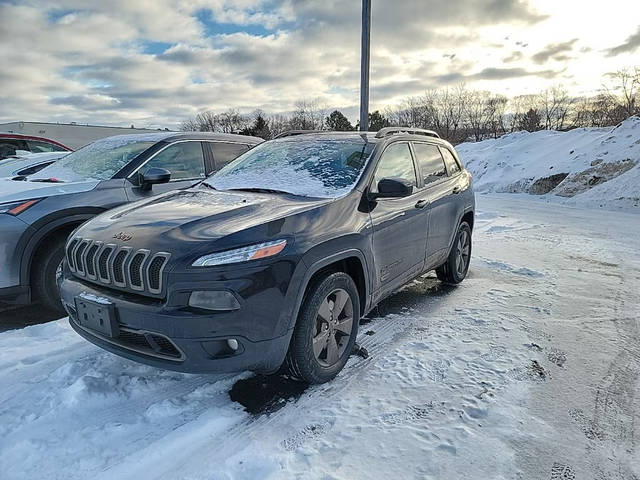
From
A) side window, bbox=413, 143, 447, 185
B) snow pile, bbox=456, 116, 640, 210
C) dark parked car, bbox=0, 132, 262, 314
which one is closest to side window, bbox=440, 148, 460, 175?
side window, bbox=413, 143, 447, 185

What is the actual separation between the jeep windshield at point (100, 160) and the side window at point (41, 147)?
557 centimetres

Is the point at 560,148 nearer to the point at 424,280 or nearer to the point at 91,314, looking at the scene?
the point at 424,280

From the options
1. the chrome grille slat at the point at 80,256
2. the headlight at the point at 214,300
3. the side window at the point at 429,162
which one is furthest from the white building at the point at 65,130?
the headlight at the point at 214,300

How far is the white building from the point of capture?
121 feet

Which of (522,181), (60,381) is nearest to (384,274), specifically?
(60,381)

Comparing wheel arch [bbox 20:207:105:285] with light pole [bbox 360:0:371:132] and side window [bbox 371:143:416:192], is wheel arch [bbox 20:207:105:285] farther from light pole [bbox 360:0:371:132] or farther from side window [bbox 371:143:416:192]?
light pole [bbox 360:0:371:132]

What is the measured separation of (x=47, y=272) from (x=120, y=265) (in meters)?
2.04

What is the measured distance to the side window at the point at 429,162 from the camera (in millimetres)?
4348

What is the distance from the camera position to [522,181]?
15.9m

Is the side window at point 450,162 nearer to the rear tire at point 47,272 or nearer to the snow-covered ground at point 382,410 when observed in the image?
the snow-covered ground at point 382,410

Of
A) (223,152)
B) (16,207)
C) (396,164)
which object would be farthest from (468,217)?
(16,207)

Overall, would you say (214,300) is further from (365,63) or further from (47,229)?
(365,63)

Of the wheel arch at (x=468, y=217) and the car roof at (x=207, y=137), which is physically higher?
the car roof at (x=207, y=137)

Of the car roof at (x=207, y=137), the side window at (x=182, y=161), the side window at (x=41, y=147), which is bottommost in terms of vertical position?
the side window at (x=182, y=161)
